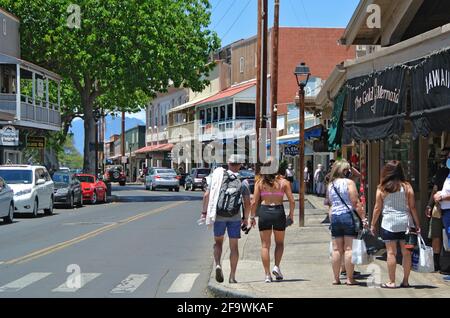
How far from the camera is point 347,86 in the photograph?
14430 millimetres

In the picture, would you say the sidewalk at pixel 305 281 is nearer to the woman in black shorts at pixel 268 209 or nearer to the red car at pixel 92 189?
the woman in black shorts at pixel 268 209

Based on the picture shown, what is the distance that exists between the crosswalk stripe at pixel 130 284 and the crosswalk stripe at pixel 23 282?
133cm

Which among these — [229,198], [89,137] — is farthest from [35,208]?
[89,137]

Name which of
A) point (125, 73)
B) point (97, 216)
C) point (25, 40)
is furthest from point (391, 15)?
point (25, 40)

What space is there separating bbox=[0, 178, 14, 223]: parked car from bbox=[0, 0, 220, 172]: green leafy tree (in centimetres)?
1464

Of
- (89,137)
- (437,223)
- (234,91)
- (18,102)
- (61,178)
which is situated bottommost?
(437,223)

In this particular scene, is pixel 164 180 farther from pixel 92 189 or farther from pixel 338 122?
pixel 338 122

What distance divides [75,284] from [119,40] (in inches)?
1049

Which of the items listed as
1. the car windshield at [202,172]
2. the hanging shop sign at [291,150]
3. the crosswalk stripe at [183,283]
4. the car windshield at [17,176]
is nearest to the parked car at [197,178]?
the car windshield at [202,172]

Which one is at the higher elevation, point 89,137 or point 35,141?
point 89,137

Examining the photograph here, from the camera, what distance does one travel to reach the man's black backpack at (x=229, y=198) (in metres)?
10.5

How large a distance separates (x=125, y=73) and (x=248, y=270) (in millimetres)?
25807

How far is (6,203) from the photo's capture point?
22.0 m

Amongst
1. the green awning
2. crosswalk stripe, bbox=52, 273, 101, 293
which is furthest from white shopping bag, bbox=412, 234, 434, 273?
the green awning
